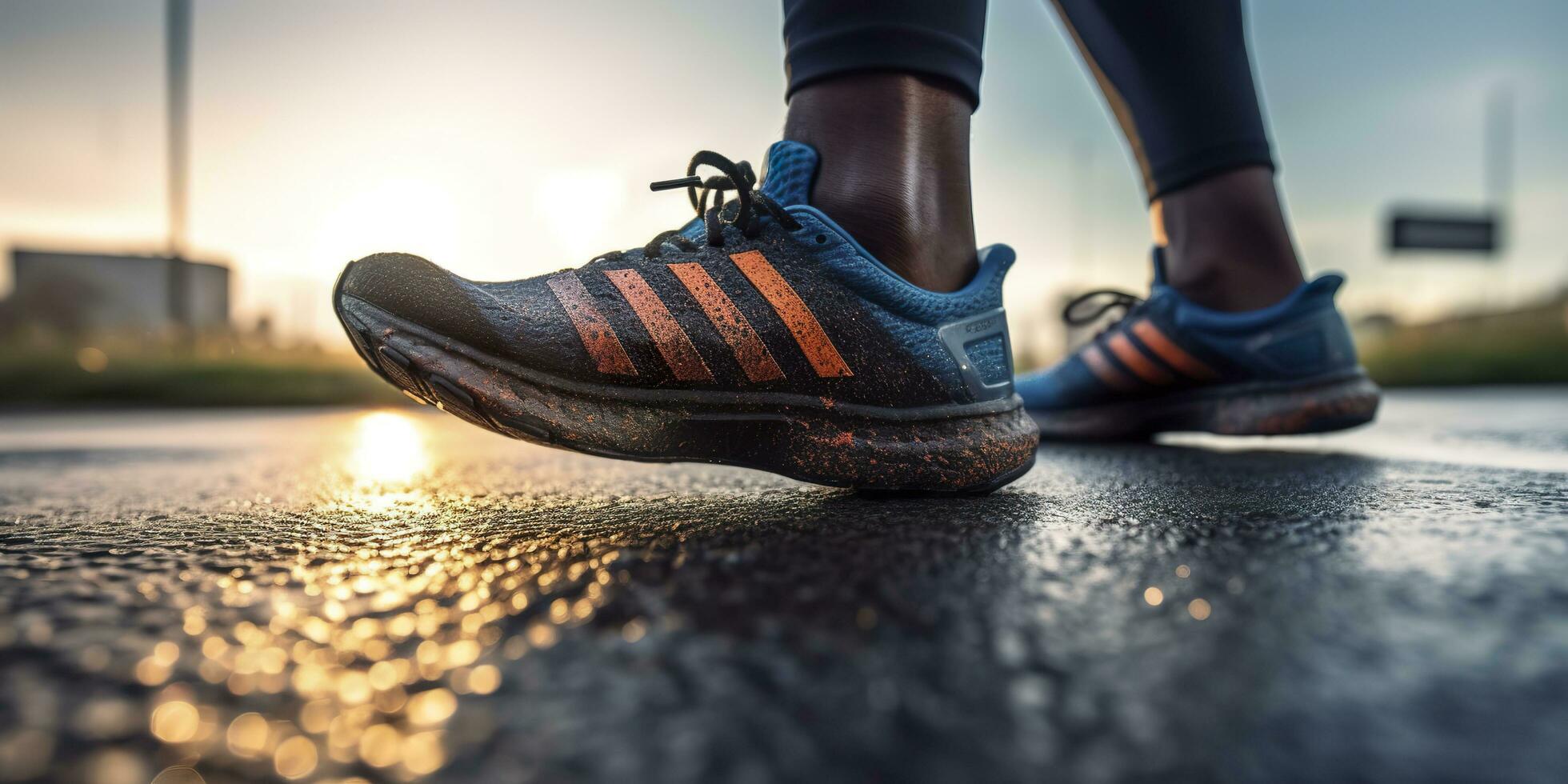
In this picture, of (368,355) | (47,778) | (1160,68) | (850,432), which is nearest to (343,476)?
(368,355)

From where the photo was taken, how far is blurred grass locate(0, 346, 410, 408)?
4.41 metres

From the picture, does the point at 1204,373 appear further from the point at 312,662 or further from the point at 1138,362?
the point at 312,662

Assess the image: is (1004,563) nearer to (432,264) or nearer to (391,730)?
(391,730)

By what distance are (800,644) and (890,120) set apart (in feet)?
2.20

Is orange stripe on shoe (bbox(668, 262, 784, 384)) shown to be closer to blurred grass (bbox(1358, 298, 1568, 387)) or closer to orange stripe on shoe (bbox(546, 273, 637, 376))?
orange stripe on shoe (bbox(546, 273, 637, 376))

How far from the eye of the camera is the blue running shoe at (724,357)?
771mm

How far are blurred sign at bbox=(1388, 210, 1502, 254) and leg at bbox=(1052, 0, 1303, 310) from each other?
13067 millimetres

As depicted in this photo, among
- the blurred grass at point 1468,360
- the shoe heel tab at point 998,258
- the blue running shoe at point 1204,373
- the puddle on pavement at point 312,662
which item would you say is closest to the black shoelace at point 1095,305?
the blue running shoe at point 1204,373

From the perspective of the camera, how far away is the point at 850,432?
2.62 ft

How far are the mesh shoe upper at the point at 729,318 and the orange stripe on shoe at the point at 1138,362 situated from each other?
0.78 m

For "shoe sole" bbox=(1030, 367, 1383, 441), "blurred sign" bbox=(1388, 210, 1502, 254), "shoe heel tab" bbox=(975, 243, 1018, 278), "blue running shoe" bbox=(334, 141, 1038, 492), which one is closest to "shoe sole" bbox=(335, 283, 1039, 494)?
"blue running shoe" bbox=(334, 141, 1038, 492)

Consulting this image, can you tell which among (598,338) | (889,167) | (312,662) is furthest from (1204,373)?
(312,662)

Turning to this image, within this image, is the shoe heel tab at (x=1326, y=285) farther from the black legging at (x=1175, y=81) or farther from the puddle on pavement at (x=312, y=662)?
the puddle on pavement at (x=312, y=662)

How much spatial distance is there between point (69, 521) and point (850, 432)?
702 mm
